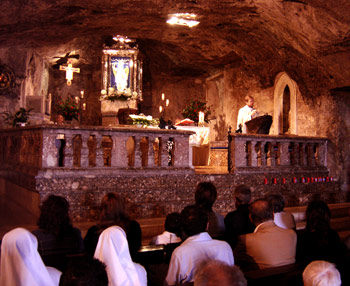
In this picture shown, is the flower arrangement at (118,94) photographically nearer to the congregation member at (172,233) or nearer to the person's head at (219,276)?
the congregation member at (172,233)

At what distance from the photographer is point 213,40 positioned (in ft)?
39.1

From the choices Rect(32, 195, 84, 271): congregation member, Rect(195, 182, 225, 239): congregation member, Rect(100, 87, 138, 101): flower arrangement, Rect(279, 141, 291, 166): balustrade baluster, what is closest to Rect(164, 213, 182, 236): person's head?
Rect(195, 182, 225, 239): congregation member

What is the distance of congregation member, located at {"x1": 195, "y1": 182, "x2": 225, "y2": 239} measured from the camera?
3.99 m

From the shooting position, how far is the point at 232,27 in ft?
33.5

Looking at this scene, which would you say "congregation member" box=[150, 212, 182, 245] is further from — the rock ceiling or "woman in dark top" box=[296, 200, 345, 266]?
the rock ceiling

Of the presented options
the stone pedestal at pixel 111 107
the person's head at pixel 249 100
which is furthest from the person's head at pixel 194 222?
the stone pedestal at pixel 111 107

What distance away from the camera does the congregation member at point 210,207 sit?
157 inches

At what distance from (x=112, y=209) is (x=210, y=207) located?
4.18ft

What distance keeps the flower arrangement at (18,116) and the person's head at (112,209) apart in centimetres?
A: 709

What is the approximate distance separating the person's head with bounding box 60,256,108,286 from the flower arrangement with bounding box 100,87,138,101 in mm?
13523

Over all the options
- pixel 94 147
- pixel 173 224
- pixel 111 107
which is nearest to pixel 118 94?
pixel 111 107

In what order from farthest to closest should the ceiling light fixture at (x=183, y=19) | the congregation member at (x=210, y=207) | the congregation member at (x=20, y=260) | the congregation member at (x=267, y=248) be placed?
the ceiling light fixture at (x=183, y=19) → the congregation member at (x=210, y=207) → the congregation member at (x=267, y=248) → the congregation member at (x=20, y=260)

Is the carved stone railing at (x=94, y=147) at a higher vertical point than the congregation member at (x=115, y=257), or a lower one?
higher

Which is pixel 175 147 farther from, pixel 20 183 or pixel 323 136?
pixel 323 136
